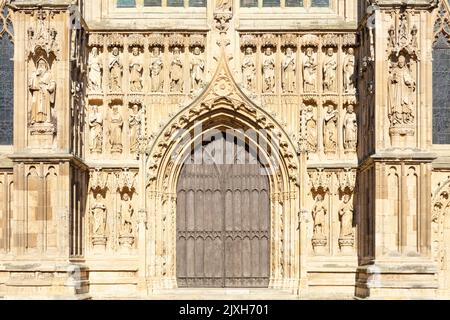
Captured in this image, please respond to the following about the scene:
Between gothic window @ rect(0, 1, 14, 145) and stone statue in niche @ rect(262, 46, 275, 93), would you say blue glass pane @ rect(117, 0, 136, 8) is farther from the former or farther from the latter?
stone statue in niche @ rect(262, 46, 275, 93)

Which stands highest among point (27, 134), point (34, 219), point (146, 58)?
point (146, 58)

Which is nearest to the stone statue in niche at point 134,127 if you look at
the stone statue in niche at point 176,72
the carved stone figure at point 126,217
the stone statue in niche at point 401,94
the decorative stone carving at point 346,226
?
the stone statue in niche at point 176,72

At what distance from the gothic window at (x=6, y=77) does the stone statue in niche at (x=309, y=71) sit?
697 cm

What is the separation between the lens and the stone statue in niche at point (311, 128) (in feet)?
98.7

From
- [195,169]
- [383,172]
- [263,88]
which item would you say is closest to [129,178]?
[195,169]

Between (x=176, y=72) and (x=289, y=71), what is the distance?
8.68 ft

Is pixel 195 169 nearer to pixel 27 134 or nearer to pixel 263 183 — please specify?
pixel 263 183

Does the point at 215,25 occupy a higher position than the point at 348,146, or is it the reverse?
the point at 215,25

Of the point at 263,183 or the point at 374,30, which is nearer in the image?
the point at 374,30

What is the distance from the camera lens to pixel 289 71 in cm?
3022

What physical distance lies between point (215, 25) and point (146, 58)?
70.6 inches

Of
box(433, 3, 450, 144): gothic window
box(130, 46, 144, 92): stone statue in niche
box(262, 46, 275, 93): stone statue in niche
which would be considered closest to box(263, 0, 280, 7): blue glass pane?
box(262, 46, 275, 93): stone statue in niche

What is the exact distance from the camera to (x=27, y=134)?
28125 mm

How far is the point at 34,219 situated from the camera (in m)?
27.9
